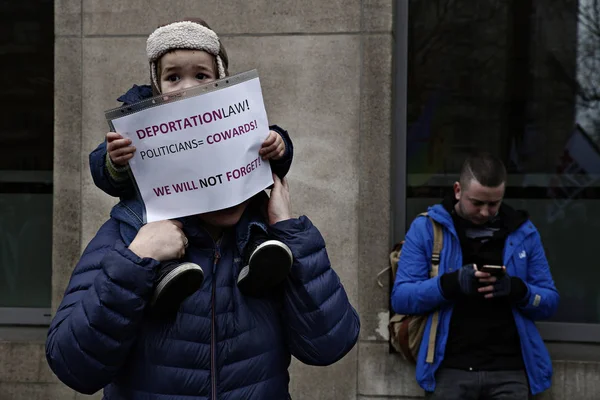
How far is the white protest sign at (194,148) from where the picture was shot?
232 centimetres

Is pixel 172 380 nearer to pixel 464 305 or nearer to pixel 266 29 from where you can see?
pixel 464 305

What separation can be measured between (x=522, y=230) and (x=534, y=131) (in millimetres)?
1536

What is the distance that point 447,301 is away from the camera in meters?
Answer: 4.36

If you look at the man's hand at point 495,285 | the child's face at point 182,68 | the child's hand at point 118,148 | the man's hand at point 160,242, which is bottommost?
the man's hand at point 495,285

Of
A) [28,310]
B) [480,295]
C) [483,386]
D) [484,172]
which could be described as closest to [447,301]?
[480,295]

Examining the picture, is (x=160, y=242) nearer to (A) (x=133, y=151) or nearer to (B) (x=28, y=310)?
(A) (x=133, y=151)

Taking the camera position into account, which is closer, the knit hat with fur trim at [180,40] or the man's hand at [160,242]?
the man's hand at [160,242]

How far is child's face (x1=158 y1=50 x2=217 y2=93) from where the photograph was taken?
232 cm

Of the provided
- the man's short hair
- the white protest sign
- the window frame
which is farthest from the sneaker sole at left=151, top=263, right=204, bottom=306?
the window frame

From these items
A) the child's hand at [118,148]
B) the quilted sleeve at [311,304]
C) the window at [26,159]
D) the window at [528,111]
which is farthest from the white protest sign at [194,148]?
the window at [26,159]

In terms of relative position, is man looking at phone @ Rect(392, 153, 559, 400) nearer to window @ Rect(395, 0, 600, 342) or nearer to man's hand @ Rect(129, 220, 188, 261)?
window @ Rect(395, 0, 600, 342)

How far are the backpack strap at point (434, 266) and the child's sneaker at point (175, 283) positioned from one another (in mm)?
2453

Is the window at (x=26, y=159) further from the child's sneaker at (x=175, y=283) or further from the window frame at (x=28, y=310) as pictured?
the child's sneaker at (x=175, y=283)

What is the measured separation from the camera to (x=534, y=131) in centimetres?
584
